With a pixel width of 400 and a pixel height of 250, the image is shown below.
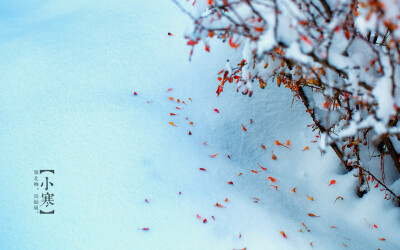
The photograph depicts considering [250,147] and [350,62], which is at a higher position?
[250,147]

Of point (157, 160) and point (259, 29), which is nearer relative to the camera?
point (259, 29)

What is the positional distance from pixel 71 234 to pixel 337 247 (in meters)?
2.22

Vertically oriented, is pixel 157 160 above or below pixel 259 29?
above

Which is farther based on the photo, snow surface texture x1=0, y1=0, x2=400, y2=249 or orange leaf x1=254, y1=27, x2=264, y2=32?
snow surface texture x1=0, y1=0, x2=400, y2=249

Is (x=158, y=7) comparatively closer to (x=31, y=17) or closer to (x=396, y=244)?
(x=31, y=17)

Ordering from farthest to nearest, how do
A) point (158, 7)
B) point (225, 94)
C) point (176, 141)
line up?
point (158, 7), point (225, 94), point (176, 141)

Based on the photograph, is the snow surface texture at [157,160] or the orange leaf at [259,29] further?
the snow surface texture at [157,160]

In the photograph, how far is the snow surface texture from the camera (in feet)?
8.30

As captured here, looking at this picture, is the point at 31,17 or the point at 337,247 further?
the point at 31,17

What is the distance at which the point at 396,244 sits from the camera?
2789mm

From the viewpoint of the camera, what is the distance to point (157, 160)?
9.73ft

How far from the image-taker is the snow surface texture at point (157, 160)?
2.53 metres

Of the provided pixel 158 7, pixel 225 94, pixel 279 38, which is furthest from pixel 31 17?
Result: pixel 279 38

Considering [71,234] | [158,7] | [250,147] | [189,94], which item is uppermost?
[158,7]
